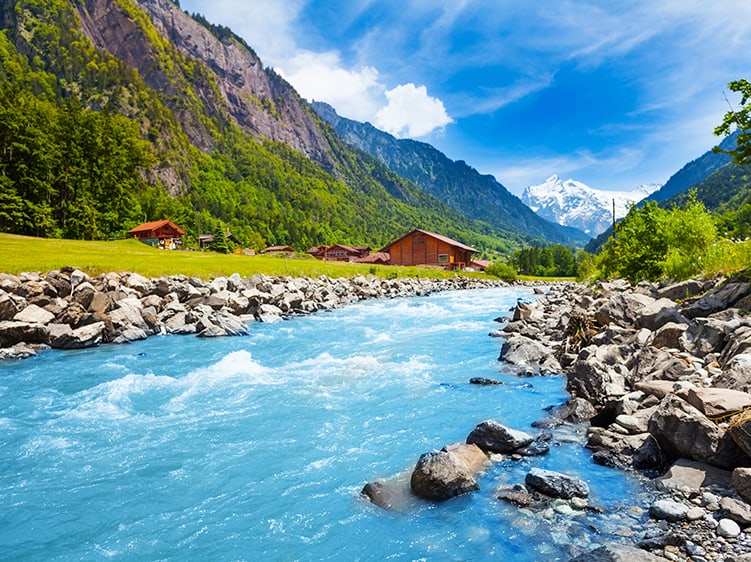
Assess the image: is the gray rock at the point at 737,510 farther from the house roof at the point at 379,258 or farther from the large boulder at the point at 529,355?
the house roof at the point at 379,258

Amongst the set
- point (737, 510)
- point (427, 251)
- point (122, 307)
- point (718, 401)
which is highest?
point (427, 251)

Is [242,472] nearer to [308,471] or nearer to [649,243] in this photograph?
[308,471]

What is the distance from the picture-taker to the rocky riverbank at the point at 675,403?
518 centimetres

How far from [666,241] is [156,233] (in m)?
86.7

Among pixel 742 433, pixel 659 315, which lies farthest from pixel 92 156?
pixel 742 433

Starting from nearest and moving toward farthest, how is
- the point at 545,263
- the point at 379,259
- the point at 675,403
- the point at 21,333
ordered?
the point at 675,403, the point at 21,333, the point at 379,259, the point at 545,263

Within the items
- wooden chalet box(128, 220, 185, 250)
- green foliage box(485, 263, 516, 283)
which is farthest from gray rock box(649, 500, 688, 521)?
wooden chalet box(128, 220, 185, 250)

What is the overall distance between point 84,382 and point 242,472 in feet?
27.8

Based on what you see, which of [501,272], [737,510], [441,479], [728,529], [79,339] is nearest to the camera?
[728,529]

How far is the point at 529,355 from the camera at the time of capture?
597 inches

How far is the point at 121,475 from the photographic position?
24.7 feet

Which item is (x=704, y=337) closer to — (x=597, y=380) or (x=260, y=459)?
(x=597, y=380)

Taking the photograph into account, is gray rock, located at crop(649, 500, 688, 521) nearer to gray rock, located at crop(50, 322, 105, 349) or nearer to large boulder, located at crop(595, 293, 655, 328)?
large boulder, located at crop(595, 293, 655, 328)

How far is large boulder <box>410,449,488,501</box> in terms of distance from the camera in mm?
6523
